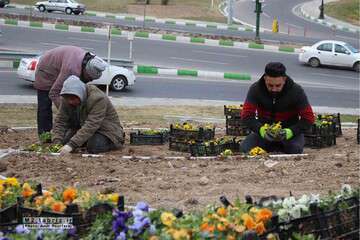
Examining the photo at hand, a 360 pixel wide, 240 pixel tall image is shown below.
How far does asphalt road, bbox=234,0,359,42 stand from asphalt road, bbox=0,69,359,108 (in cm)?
2182

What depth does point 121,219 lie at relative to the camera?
444 centimetres

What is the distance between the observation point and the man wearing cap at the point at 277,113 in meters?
9.38

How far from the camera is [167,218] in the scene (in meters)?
4.28

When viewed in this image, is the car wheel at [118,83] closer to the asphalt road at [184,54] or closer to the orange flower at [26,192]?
the asphalt road at [184,54]

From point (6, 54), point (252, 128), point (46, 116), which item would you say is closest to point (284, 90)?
point (252, 128)

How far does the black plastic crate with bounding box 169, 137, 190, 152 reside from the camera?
10.4 metres

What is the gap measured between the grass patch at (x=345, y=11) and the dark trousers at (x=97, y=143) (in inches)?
2135

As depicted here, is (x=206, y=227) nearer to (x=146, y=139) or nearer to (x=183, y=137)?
(x=183, y=137)

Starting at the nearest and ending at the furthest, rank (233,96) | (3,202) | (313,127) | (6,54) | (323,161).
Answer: (3,202), (323,161), (313,127), (233,96), (6,54)

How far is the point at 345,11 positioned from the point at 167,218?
2514 inches

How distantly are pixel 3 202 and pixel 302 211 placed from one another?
196cm

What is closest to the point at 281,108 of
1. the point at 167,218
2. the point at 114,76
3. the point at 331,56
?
the point at 167,218

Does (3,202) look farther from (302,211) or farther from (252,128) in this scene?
(252,128)

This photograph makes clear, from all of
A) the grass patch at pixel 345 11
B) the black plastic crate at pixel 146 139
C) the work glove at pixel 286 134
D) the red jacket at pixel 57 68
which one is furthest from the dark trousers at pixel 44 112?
the grass patch at pixel 345 11
